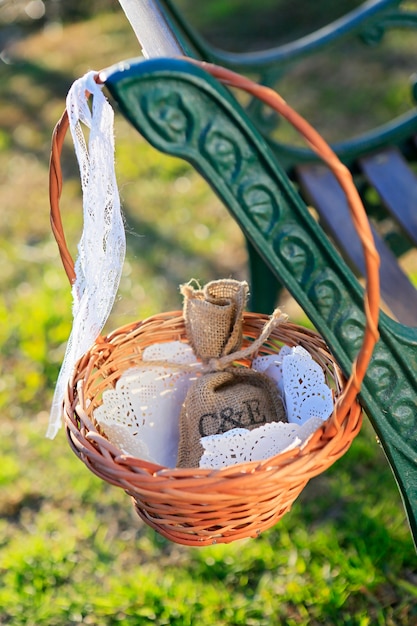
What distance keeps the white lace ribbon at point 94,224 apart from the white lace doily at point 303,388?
0.39 metres

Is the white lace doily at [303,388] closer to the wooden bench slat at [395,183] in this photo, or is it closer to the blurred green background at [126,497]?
the blurred green background at [126,497]

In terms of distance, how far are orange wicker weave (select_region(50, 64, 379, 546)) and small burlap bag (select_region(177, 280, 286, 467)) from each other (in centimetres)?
18

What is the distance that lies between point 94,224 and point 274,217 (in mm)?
276

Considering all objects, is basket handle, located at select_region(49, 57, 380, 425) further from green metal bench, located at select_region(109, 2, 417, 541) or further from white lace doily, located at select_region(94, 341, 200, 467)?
white lace doily, located at select_region(94, 341, 200, 467)

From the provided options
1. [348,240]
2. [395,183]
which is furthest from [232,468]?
[395,183]

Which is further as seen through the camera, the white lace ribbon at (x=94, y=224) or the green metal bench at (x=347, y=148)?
the green metal bench at (x=347, y=148)

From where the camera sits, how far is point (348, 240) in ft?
5.97

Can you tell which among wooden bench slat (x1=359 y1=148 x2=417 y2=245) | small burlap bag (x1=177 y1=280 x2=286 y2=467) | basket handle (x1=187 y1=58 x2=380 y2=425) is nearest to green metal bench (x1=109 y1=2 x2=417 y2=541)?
basket handle (x1=187 y1=58 x2=380 y2=425)

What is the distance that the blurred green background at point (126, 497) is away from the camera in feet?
5.39

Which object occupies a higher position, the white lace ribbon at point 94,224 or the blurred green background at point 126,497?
the white lace ribbon at point 94,224

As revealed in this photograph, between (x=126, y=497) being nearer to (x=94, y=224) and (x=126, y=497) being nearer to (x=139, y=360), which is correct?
(x=139, y=360)

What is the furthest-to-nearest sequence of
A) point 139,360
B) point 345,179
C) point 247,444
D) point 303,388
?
point 139,360
point 303,388
point 247,444
point 345,179

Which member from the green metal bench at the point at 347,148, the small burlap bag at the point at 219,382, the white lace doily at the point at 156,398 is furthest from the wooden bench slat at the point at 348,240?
the white lace doily at the point at 156,398

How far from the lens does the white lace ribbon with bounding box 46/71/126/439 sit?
3.46ft
